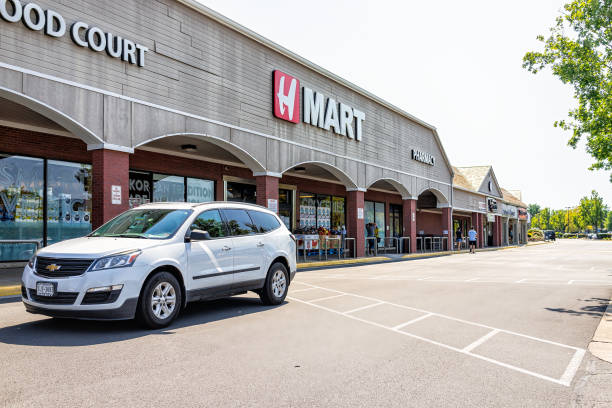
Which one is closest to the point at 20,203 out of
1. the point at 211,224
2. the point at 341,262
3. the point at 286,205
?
the point at 211,224

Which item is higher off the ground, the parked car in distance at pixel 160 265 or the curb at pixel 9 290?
the parked car in distance at pixel 160 265

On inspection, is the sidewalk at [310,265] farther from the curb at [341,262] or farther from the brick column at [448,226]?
the brick column at [448,226]

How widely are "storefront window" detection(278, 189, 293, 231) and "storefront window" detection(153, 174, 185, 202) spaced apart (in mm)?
6294

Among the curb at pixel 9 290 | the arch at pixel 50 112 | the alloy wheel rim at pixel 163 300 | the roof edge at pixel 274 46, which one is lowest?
the curb at pixel 9 290

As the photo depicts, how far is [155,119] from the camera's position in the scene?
1339cm

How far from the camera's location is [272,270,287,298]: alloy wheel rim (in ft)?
28.7

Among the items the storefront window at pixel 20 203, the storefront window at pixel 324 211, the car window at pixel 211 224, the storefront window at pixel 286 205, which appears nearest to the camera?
the car window at pixel 211 224

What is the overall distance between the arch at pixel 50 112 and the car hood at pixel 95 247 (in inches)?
215

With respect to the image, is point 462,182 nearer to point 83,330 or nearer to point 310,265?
point 310,265

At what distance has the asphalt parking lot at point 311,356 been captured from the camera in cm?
411

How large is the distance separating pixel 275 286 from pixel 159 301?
271 centimetres

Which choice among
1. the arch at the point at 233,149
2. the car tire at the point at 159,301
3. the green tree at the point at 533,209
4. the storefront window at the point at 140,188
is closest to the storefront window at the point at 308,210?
the arch at the point at 233,149

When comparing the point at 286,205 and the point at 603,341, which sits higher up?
the point at 286,205

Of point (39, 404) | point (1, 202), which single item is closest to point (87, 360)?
point (39, 404)
